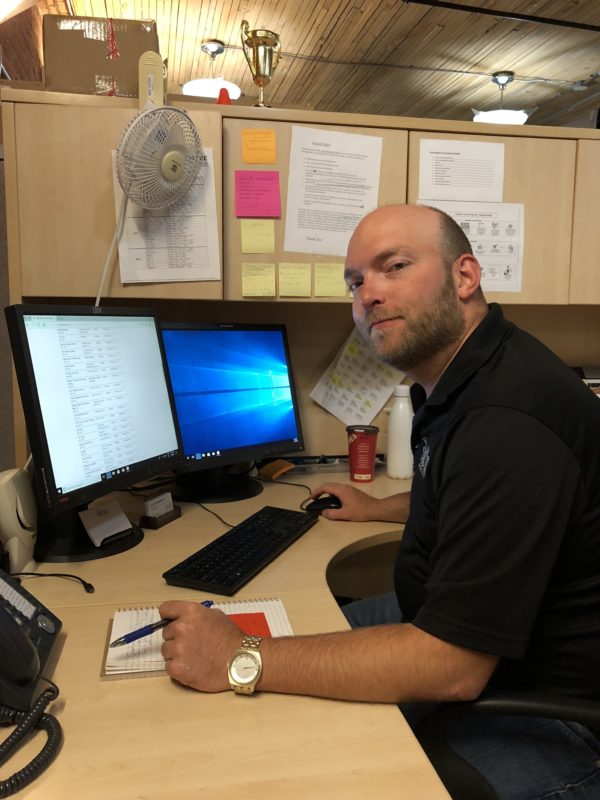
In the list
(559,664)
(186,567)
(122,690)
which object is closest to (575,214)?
(559,664)

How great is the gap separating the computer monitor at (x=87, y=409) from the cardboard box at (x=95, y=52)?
0.59 metres

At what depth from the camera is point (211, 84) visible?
3.56 meters

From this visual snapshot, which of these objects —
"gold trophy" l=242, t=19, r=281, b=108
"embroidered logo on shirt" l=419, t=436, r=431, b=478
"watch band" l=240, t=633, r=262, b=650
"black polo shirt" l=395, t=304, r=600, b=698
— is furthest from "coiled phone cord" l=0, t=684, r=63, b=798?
"gold trophy" l=242, t=19, r=281, b=108

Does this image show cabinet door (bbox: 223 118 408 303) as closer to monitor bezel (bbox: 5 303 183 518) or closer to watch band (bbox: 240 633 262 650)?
monitor bezel (bbox: 5 303 183 518)

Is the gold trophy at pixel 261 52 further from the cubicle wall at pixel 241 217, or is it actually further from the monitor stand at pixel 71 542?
the monitor stand at pixel 71 542

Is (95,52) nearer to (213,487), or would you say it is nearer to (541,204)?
(213,487)

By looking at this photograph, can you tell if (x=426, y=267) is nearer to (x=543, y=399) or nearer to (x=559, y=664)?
(x=543, y=399)

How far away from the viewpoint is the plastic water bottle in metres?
1.69

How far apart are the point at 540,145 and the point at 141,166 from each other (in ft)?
3.40

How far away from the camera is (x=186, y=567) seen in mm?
1039

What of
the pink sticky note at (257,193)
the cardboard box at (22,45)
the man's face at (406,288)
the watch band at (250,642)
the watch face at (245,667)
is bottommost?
the watch face at (245,667)

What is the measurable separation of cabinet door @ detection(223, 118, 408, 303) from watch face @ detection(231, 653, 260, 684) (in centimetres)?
95

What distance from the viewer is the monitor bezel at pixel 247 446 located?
1475mm

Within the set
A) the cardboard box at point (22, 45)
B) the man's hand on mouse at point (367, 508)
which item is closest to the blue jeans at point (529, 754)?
the man's hand on mouse at point (367, 508)
